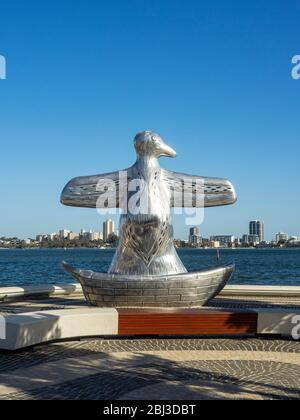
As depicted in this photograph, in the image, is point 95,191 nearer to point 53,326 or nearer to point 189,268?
point 53,326

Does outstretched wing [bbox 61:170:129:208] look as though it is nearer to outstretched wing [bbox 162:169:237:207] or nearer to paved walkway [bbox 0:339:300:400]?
outstretched wing [bbox 162:169:237:207]

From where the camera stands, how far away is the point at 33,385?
26.1 feet

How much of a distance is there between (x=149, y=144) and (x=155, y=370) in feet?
23.9

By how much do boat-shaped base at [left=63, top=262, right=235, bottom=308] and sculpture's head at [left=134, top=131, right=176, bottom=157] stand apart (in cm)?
365

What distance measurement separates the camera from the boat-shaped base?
13219mm

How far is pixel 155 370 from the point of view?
8.91 m

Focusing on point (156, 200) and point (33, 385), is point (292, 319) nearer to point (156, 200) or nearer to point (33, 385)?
point (156, 200)

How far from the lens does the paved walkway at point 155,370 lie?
24.9 feet

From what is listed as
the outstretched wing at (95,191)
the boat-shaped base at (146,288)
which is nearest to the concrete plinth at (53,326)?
the boat-shaped base at (146,288)

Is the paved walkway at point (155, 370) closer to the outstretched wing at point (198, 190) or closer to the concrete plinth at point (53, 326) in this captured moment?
the concrete plinth at point (53, 326)

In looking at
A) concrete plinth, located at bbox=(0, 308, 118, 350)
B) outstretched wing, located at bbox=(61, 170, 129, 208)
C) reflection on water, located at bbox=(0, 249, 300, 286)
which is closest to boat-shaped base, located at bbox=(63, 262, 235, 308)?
concrete plinth, located at bbox=(0, 308, 118, 350)
